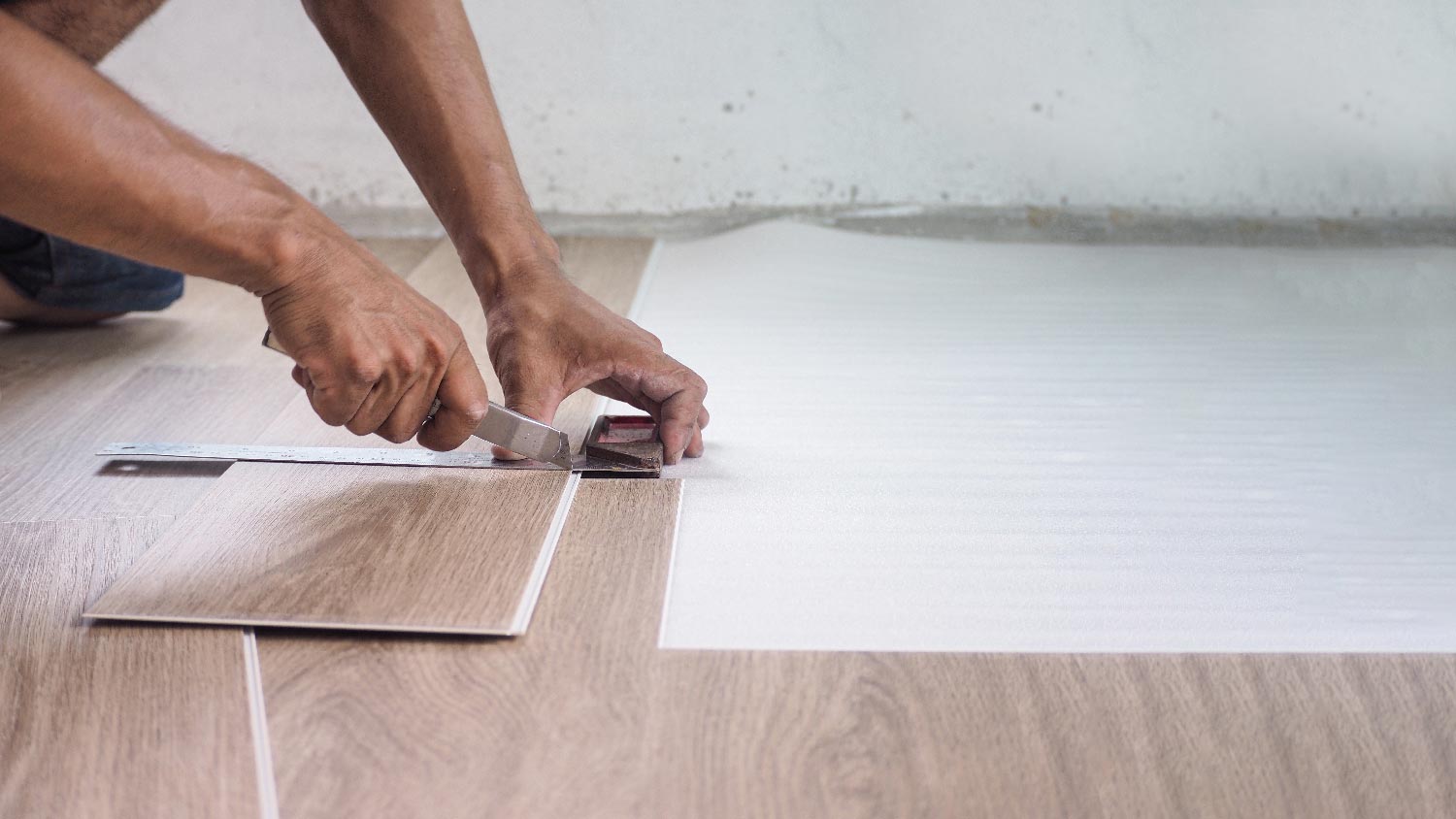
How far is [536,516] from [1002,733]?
1.94ft

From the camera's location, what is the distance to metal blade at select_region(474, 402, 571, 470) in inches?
54.8

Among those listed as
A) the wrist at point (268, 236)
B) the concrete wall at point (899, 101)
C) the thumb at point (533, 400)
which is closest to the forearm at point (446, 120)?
the thumb at point (533, 400)

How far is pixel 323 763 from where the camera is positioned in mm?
978

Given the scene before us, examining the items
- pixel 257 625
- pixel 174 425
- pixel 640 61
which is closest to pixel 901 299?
pixel 640 61

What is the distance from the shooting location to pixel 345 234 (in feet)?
4.17

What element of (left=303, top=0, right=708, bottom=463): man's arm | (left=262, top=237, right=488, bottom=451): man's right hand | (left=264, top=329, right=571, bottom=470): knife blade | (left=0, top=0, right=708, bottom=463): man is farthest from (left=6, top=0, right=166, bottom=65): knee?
(left=262, top=237, right=488, bottom=451): man's right hand

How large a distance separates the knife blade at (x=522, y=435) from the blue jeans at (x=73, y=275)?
80 centimetres

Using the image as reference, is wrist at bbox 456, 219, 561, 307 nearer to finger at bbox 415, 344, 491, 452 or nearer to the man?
the man

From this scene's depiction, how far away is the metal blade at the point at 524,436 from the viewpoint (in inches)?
54.8

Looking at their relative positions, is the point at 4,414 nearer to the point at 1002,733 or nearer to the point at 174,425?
the point at 174,425

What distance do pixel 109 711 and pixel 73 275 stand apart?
125 cm

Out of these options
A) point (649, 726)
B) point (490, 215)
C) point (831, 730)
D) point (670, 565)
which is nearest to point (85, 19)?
point (490, 215)

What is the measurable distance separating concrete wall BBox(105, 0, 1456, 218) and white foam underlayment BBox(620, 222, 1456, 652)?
349 millimetres

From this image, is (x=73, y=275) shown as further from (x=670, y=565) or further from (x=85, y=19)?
(x=670, y=565)
